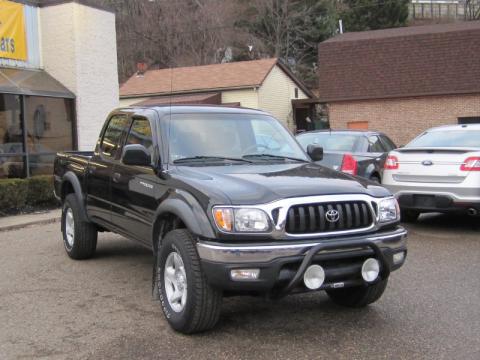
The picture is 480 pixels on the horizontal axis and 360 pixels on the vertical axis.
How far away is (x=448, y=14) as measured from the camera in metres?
56.4

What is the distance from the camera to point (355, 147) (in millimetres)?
10227

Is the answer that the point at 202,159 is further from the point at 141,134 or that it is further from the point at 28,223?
the point at 28,223

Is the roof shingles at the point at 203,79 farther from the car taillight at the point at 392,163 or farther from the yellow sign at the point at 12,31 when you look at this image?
the car taillight at the point at 392,163

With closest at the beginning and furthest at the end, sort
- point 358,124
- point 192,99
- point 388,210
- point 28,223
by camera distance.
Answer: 1. point 388,210
2. point 28,223
3. point 358,124
4. point 192,99

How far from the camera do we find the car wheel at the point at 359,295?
4914mm

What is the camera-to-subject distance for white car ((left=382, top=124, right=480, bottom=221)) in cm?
809

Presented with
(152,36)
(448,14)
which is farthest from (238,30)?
(448,14)

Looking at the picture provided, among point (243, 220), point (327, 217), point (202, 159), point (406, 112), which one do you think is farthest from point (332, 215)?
point (406, 112)

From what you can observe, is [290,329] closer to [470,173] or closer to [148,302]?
[148,302]

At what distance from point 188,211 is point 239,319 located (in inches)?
45.1

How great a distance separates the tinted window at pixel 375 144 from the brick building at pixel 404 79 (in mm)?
14457

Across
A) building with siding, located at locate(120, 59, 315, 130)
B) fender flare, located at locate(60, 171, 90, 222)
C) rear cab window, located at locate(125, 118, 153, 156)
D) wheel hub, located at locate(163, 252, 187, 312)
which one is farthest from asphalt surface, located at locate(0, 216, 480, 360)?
building with siding, located at locate(120, 59, 315, 130)

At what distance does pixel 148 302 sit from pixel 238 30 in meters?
41.1

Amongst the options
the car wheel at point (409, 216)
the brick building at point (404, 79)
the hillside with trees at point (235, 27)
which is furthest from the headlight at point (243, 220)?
the hillside with trees at point (235, 27)
